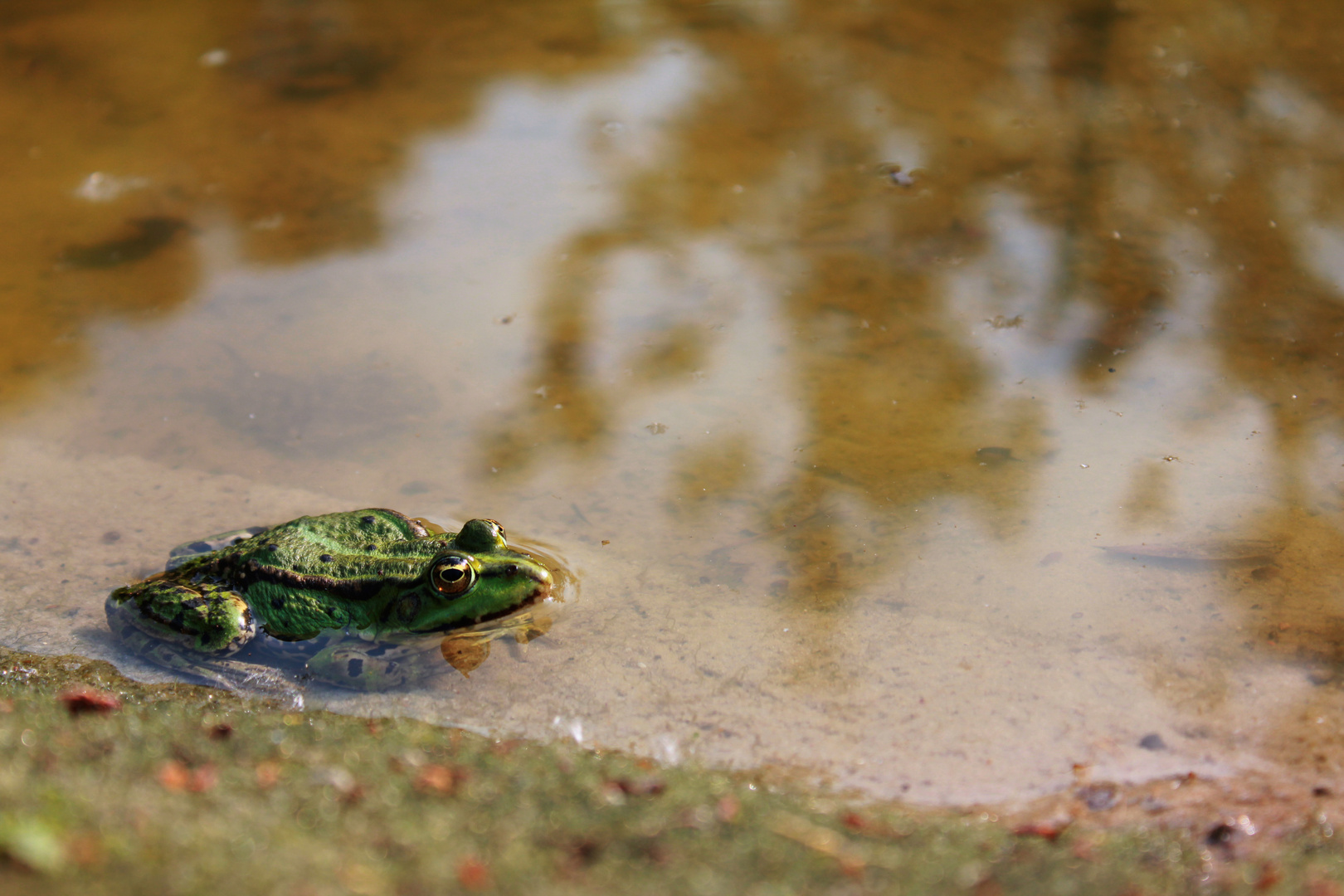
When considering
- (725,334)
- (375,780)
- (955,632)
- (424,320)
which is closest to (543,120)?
(424,320)

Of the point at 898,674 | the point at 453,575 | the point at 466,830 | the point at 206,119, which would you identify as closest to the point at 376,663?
the point at 453,575

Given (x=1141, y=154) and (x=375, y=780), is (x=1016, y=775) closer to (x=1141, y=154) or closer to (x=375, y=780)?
(x=375, y=780)

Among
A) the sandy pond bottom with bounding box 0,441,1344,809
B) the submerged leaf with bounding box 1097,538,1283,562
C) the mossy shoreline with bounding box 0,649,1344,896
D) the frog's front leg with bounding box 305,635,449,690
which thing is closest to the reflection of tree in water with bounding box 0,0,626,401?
the sandy pond bottom with bounding box 0,441,1344,809

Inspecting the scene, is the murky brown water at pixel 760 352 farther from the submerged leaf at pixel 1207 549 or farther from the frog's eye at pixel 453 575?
the frog's eye at pixel 453 575

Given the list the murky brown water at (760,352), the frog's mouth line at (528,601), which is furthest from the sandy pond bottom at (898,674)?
the frog's mouth line at (528,601)

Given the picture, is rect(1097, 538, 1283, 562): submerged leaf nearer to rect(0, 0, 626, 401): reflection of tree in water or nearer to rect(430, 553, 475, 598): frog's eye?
rect(430, 553, 475, 598): frog's eye
